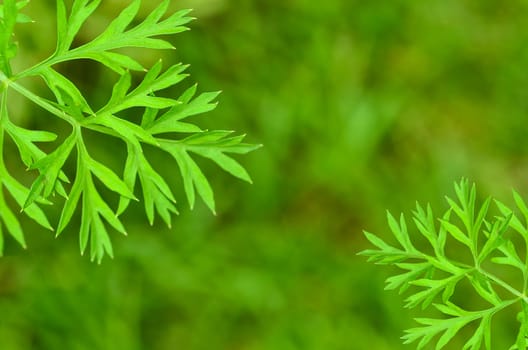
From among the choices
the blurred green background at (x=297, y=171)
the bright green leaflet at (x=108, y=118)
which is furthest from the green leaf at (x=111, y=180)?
the blurred green background at (x=297, y=171)

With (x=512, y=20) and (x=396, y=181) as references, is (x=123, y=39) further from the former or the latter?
(x=512, y=20)

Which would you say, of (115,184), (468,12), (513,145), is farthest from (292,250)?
(115,184)

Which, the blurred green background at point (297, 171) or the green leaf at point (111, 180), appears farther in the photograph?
the blurred green background at point (297, 171)

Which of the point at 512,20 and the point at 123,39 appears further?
the point at 512,20

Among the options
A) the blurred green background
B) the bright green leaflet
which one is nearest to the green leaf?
the bright green leaflet

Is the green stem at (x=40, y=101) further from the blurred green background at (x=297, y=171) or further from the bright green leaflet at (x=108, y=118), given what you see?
the blurred green background at (x=297, y=171)

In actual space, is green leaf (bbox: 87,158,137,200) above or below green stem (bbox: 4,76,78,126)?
below

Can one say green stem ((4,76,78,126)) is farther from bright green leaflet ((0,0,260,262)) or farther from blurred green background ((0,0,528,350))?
blurred green background ((0,0,528,350))

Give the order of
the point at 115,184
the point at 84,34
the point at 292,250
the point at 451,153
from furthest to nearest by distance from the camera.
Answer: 1. the point at 451,153
2. the point at 292,250
3. the point at 84,34
4. the point at 115,184
